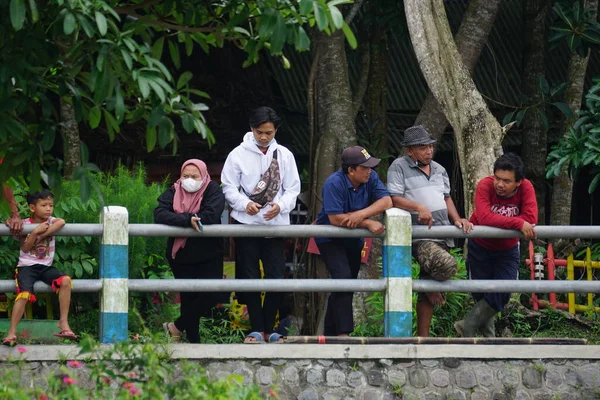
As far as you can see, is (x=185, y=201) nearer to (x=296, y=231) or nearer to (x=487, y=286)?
(x=296, y=231)

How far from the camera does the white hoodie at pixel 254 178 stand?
836cm

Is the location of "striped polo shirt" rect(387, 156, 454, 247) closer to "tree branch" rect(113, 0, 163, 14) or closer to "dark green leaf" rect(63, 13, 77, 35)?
"tree branch" rect(113, 0, 163, 14)

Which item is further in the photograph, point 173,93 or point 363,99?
point 363,99

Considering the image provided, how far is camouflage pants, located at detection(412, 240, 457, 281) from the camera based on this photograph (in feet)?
26.8

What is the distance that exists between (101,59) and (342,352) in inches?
132

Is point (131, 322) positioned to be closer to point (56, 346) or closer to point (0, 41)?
point (56, 346)

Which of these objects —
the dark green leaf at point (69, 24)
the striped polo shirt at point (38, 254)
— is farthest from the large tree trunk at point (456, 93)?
the dark green leaf at point (69, 24)

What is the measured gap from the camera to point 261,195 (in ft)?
27.7

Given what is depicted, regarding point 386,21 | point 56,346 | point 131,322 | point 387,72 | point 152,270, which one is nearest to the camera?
point 56,346

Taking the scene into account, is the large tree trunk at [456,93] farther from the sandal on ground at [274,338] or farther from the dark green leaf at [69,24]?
the dark green leaf at [69,24]

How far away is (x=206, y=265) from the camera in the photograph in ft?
27.6

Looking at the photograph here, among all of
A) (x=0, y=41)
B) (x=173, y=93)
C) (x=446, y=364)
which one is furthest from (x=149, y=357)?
(x=446, y=364)

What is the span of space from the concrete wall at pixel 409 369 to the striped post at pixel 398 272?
21cm

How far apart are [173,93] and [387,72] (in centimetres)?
843
